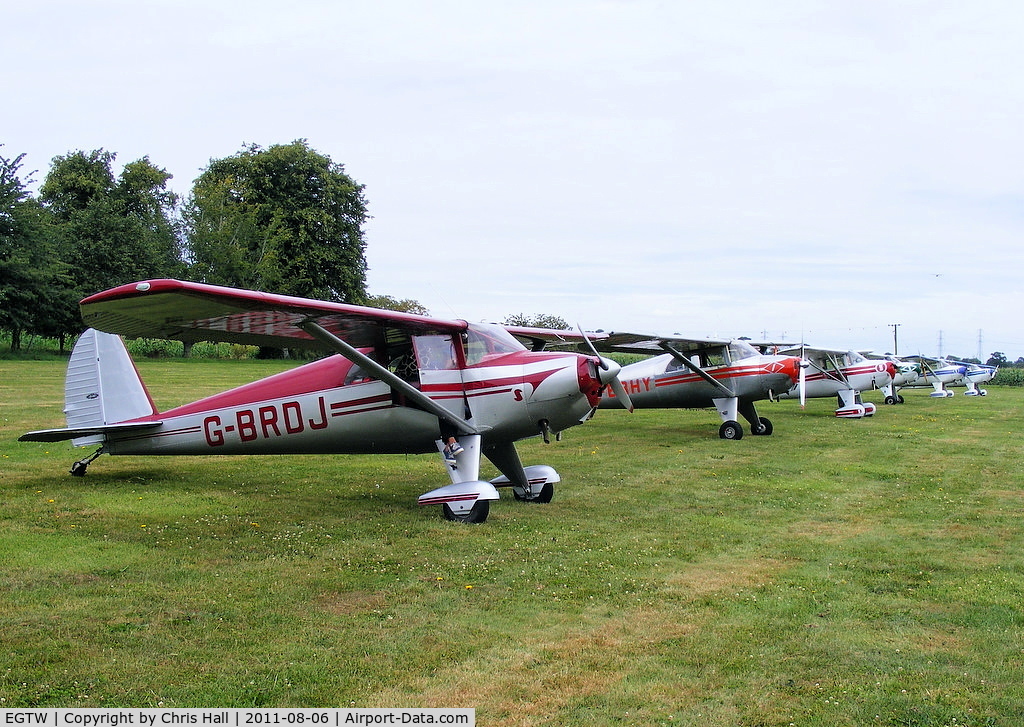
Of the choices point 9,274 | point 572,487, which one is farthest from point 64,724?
point 9,274

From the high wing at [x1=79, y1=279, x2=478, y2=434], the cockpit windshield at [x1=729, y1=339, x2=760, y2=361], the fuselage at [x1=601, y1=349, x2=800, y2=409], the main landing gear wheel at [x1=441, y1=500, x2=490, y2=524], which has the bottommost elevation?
the main landing gear wheel at [x1=441, y1=500, x2=490, y2=524]

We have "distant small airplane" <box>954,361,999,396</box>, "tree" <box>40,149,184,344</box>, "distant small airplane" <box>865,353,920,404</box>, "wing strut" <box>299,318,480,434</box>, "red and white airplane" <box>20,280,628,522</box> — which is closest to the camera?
"wing strut" <box>299,318,480,434</box>

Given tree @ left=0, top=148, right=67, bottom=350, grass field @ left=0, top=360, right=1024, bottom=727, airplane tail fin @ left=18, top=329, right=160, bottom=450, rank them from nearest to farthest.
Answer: grass field @ left=0, top=360, right=1024, bottom=727
airplane tail fin @ left=18, top=329, right=160, bottom=450
tree @ left=0, top=148, right=67, bottom=350

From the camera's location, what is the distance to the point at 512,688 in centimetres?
452

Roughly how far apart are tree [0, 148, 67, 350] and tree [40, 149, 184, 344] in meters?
2.05

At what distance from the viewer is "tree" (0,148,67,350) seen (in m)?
39.0

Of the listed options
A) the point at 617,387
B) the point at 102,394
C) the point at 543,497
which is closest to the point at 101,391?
the point at 102,394

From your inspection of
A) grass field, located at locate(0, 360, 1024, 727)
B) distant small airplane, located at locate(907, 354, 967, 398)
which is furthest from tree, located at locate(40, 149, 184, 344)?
distant small airplane, located at locate(907, 354, 967, 398)

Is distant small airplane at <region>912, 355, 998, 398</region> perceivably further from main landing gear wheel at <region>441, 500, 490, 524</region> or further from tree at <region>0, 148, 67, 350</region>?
tree at <region>0, 148, 67, 350</region>

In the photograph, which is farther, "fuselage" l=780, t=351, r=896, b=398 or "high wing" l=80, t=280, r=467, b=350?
"fuselage" l=780, t=351, r=896, b=398

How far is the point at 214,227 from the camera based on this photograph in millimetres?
56125

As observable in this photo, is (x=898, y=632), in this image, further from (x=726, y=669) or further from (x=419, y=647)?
(x=419, y=647)

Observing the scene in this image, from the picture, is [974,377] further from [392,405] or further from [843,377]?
[392,405]

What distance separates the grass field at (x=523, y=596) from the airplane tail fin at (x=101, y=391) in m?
0.84
